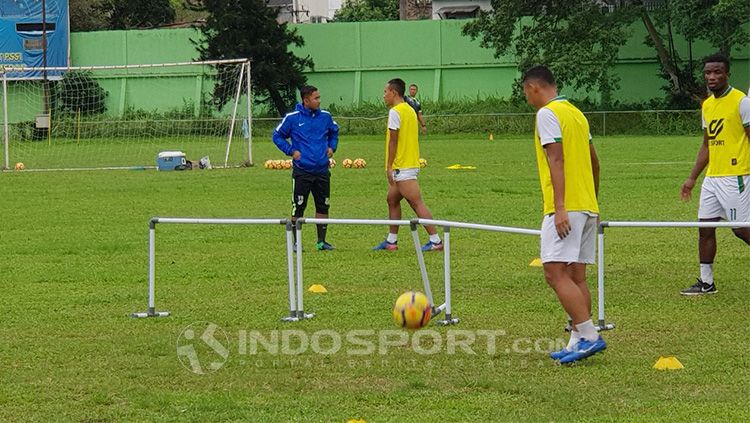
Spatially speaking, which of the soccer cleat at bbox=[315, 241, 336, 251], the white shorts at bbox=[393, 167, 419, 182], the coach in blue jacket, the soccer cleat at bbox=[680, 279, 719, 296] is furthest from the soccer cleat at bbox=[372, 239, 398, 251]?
the soccer cleat at bbox=[680, 279, 719, 296]

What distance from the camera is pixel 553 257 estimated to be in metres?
8.41

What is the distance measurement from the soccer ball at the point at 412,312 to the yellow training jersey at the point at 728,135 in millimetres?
3619

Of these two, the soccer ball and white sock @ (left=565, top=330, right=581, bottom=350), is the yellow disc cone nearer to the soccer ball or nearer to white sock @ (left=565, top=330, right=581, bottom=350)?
the soccer ball

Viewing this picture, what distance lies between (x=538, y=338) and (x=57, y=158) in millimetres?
29888

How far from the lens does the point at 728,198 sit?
11125 mm

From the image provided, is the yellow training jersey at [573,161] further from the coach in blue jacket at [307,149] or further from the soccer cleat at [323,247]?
the coach in blue jacket at [307,149]

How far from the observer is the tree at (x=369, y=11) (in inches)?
2872

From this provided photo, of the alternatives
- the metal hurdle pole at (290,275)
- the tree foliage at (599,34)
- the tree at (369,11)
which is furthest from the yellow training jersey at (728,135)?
the tree at (369,11)

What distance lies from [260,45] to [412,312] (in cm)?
4614

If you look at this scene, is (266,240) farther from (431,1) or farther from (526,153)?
(431,1)

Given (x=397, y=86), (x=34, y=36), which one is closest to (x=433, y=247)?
(x=397, y=86)

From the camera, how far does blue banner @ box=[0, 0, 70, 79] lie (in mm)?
56750

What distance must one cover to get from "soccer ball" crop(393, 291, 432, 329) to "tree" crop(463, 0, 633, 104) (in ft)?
127

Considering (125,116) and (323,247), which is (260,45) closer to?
(125,116)
